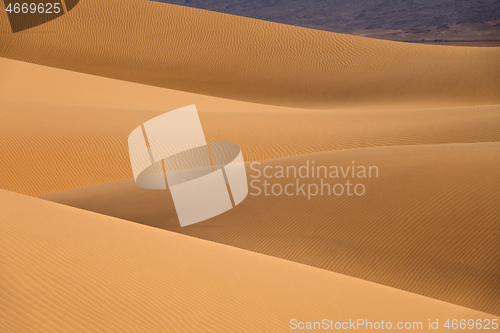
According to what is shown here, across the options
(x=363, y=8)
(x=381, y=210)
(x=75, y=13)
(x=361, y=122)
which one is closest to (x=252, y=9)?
(x=363, y=8)

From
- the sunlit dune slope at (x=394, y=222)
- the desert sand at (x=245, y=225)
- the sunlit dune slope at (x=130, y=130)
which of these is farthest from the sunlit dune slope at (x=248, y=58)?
the sunlit dune slope at (x=394, y=222)

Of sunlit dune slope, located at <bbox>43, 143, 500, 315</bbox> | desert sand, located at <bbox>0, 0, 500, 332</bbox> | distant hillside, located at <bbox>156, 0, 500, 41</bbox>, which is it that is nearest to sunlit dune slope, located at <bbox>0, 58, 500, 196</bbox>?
desert sand, located at <bbox>0, 0, 500, 332</bbox>

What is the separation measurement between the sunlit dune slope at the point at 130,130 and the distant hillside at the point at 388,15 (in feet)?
194

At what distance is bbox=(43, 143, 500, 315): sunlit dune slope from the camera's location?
6523 mm

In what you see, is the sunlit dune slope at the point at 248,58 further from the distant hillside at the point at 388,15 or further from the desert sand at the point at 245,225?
the distant hillside at the point at 388,15

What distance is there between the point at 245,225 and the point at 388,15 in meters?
91.1

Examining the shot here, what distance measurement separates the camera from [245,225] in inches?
311

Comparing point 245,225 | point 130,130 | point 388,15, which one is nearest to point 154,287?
point 245,225

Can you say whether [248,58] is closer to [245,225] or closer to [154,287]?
[245,225]

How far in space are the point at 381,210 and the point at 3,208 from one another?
221 inches

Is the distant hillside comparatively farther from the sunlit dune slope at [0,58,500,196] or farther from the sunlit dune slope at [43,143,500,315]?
the sunlit dune slope at [43,143,500,315]

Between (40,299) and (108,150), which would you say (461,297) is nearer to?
(40,299)

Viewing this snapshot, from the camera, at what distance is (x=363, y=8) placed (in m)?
96.0

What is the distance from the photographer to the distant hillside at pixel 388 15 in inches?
2854
